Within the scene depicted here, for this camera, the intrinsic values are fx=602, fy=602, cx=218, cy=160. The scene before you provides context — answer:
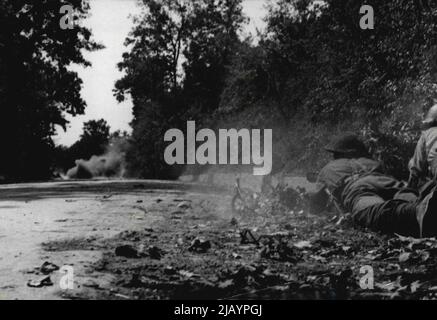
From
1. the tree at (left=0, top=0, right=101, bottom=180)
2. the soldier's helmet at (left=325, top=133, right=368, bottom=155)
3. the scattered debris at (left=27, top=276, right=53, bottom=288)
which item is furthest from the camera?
the tree at (left=0, top=0, right=101, bottom=180)

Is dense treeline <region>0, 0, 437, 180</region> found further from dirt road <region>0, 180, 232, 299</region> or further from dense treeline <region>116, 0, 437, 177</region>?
dirt road <region>0, 180, 232, 299</region>

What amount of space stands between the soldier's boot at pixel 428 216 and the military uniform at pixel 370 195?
0.39m

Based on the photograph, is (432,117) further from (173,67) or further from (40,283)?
(173,67)

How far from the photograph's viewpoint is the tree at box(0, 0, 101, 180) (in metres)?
22.7

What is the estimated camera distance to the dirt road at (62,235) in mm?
4285

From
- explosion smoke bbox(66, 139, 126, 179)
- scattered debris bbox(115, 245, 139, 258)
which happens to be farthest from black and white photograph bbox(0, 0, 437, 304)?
explosion smoke bbox(66, 139, 126, 179)

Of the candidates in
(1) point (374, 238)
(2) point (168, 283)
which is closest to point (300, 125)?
(1) point (374, 238)

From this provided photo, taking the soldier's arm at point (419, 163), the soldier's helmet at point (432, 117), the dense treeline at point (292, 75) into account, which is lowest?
the soldier's arm at point (419, 163)

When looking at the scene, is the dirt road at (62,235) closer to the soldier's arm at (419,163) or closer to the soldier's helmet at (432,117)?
the soldier's arm at (419,163)

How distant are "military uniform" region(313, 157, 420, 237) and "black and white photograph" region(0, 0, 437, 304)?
0.08 ft

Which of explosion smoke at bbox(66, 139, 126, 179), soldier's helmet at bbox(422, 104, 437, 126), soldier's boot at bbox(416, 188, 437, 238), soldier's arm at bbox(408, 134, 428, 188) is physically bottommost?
explosion smoke at bbox(66, 139, 126, 179)

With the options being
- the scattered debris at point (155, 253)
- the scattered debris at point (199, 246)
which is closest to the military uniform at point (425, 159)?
the scattered debris at point (199, 246)

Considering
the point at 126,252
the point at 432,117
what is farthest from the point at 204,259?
the point at 432,117
